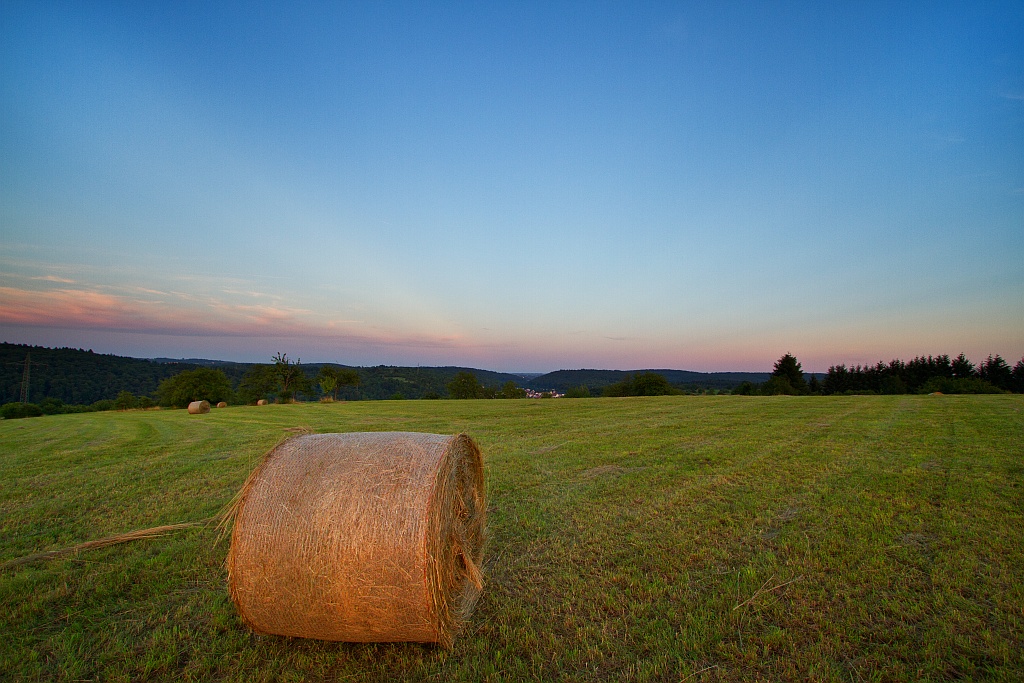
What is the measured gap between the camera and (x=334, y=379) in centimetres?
5638

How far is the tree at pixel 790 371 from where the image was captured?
79.4 m

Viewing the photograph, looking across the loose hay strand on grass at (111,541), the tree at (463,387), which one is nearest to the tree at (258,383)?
the tree at (463,387)

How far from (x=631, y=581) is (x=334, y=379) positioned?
187 feet

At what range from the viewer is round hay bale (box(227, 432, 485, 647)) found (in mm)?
3219

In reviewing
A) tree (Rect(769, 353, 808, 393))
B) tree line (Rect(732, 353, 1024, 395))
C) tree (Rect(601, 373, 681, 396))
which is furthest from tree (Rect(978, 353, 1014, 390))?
tree (Rect(601, 373, 681, 396))

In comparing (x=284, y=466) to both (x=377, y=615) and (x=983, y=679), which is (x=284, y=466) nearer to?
(x=377, y=615)

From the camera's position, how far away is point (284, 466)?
12.2 ft

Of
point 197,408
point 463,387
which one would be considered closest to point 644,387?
point 463,387

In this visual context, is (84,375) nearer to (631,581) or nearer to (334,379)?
(334,379)

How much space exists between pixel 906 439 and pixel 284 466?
14.8 metres

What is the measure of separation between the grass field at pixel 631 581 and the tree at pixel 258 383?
2082 inches

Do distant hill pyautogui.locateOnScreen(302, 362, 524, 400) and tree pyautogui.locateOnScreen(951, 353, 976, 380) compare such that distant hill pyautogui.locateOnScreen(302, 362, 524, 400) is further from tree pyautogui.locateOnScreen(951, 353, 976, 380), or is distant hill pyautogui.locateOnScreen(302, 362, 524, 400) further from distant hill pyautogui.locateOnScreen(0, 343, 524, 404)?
tree pyautogui.locateOnScreen(951, 353, 976, 380)

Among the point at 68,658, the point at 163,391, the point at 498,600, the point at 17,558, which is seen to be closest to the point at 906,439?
the point at 498,600

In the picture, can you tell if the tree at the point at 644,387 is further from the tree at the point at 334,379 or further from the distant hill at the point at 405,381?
the tree at the point at 334,379
